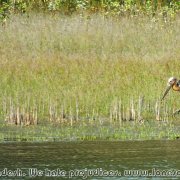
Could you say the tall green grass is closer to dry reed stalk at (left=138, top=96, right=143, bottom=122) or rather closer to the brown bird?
the brown bird

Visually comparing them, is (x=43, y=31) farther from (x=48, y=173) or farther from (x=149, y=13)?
(x=48, y=173)

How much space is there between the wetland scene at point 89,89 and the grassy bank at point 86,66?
26 mm

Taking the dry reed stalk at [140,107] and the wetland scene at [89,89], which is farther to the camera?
the dry reed stalk at [140,107]

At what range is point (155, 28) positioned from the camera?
24312 mm

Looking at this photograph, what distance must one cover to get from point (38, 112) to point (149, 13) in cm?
708

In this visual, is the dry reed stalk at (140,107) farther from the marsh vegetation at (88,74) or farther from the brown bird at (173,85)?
the brown bird at (173,85)

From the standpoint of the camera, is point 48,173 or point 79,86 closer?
point 48,173

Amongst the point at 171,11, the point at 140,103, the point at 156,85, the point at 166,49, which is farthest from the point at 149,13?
the point at 140,103

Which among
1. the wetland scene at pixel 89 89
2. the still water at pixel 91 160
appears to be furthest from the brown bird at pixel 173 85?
the still water at pixel 91 160

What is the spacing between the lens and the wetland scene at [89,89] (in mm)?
14695

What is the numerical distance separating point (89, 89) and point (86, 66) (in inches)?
52.6

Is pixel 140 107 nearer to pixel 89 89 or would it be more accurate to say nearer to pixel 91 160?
pixel 89 89

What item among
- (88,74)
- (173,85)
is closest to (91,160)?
(173,85)

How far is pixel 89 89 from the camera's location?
20812 millimetres
